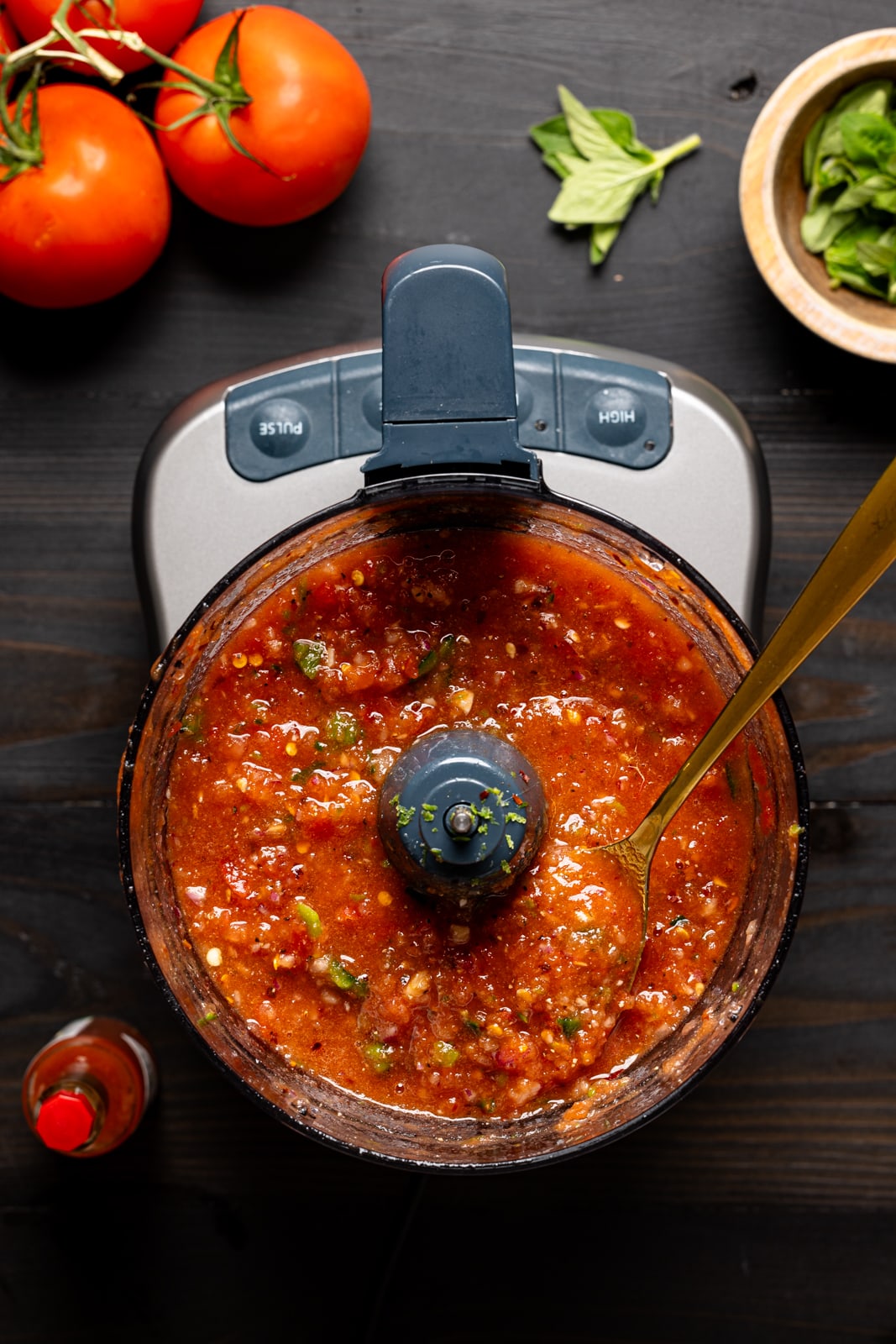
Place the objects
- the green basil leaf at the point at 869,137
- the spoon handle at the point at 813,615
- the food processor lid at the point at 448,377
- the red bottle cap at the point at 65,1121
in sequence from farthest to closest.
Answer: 1. the green basil leaf at the point at 869,137
2. the red bottle cap at the point at 65,1121
3. the food processor lid at the point at 448,377
4. the spoon handle at the point at 813,615

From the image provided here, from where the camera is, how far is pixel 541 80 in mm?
1393

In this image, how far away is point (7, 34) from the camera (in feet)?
4.24

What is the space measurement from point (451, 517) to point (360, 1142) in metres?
0.55

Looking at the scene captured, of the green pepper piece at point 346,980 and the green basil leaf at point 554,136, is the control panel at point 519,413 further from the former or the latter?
the green pepper piece at point 346,980

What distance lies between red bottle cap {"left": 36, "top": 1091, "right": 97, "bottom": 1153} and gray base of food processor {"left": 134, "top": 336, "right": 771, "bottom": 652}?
47cm

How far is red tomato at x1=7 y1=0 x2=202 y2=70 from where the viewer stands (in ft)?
4.00

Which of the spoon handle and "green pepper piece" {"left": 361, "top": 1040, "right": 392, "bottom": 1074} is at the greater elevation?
the spoon handle

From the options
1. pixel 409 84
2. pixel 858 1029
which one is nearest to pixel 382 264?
pixel 409 84

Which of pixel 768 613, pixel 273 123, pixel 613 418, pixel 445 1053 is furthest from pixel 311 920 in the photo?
pixel 273 123

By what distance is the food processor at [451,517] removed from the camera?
0.92m

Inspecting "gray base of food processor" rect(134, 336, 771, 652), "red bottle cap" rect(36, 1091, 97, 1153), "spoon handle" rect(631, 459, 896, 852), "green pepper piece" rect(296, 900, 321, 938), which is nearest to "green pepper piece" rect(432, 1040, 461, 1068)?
"green pepper piece" rect(296, 900, 321, 938)

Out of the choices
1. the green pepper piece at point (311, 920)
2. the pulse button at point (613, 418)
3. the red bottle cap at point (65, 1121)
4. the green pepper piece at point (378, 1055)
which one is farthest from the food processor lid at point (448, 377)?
the red bottle cap at point (65, 1121)

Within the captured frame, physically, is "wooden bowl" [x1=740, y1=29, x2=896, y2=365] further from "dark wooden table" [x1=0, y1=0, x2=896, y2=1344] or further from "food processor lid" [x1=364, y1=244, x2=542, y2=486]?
"food processor lid" [x1=364, y1=244, x2=542, y2=486]

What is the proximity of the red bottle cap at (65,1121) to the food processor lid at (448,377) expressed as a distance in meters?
0.70
